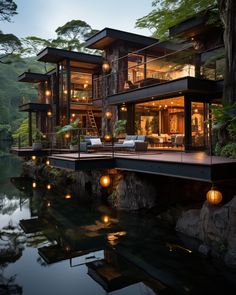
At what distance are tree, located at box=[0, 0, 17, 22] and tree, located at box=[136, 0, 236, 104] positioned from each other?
14.8 m

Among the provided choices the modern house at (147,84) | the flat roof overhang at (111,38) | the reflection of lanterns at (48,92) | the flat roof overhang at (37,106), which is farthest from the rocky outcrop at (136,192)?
the reflection of lanterns at (48,92)

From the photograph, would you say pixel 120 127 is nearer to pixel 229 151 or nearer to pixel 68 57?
pixel 68 57

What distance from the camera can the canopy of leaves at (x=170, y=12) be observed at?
13.5 metres

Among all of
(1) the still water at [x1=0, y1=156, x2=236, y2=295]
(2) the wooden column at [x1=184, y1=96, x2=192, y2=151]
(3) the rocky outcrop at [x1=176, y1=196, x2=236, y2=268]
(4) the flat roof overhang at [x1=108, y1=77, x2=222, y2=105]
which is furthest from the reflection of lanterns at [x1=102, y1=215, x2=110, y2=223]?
(4) the flat roof overhang at [x1=108, y1=77, x2=222, y2=105]

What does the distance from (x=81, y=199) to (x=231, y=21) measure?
9145 millimetres

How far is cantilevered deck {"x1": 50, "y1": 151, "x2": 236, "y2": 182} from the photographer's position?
679 cm

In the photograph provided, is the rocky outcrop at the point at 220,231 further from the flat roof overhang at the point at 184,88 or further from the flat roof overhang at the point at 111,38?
the flat roof overhang at the point at 111,38

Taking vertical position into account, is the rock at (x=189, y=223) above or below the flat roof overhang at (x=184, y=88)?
below

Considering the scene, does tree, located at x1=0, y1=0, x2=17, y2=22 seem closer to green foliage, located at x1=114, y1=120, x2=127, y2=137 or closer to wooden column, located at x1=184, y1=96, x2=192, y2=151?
green foliage, located at x1=114, y1=120, x2=127, y2=137

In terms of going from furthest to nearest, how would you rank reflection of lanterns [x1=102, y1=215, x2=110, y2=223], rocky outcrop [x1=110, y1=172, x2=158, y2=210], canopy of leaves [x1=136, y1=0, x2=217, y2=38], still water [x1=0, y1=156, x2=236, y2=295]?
canopy of leaves [x1=136, y1=0, x2=217, y2=38] < rocky outcrop [x1=110, y1=172, x2=158, y2=210] < reflection of lanterns [x1=102, y1=215, x2=110, y2=223] < still water [x1=0, y1=156, x2=236, y2=295]

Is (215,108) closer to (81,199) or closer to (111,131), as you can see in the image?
(81,199)

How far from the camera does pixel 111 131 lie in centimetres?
1897

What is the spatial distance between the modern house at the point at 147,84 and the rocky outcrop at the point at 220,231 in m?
3.85

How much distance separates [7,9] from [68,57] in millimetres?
9649
